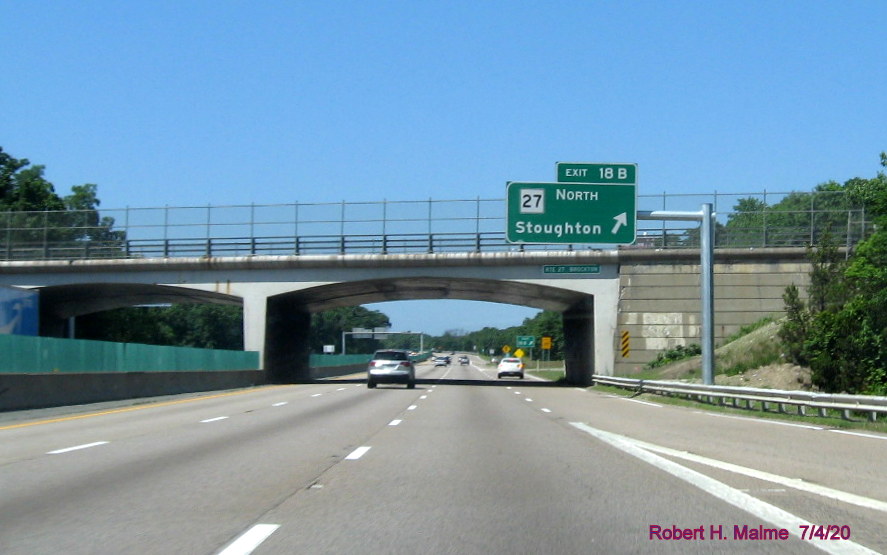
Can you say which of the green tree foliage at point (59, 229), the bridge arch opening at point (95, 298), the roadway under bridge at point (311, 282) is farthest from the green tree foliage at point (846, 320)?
the green tree foliage at point (59, 229)

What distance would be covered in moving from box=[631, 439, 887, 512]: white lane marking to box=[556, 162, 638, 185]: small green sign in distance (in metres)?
19.5

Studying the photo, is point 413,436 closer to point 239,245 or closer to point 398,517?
point 398,517

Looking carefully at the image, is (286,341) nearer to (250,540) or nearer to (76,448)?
(76,448)

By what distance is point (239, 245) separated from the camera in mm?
49000

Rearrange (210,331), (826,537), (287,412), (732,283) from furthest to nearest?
(210,331)
(732,283)
(287,412)
(826,537)

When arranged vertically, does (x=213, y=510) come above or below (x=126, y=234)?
below

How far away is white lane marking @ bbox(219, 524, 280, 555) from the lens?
23.6 ft

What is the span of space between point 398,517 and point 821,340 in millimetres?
27832

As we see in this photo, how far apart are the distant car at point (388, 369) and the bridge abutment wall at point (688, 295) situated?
9885mm

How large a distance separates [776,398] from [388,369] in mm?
20980

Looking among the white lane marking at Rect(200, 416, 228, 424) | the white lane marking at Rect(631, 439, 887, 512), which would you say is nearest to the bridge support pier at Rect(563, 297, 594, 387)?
the white lane marking at Rect(200, 416, 228, 424)

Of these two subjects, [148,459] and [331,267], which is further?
[331,267]

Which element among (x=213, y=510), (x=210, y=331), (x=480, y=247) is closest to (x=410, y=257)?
(x=480, y=247)

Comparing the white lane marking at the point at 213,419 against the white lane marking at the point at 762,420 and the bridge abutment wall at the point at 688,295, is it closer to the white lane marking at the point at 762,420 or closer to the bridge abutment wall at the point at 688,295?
the white lane marking at the point at 762,420
